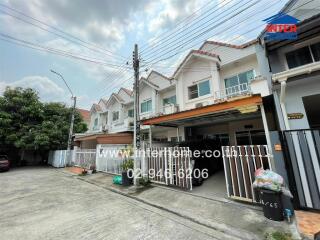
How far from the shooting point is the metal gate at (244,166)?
4.99 m

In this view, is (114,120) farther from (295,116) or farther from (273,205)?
(273,205)

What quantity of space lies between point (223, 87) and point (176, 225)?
855cm

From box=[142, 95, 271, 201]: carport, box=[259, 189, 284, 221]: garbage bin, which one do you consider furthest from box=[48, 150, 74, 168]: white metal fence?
box=[259, 189, 284, 221]: garbage bin

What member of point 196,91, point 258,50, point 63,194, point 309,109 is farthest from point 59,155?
point 309,109

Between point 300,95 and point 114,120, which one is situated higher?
point 114,120

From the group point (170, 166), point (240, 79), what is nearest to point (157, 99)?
point (240, 79)

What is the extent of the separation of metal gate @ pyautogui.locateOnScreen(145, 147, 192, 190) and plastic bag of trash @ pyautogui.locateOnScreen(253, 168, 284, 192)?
270 centimetres

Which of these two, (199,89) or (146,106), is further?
(146,106)

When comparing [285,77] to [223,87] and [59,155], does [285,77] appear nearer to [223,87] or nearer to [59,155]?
[223,87]

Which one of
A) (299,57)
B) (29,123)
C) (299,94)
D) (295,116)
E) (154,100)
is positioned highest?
(154,100)

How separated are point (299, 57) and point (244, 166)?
560cm

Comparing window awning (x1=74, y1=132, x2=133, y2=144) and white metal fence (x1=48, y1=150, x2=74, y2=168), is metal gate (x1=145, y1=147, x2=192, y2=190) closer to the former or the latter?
window awning (x1=74, y1=132, x2=133, y2=144)

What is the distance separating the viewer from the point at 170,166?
7.19m

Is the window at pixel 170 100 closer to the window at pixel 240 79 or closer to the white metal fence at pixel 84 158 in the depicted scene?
the window at pixel 240 79
